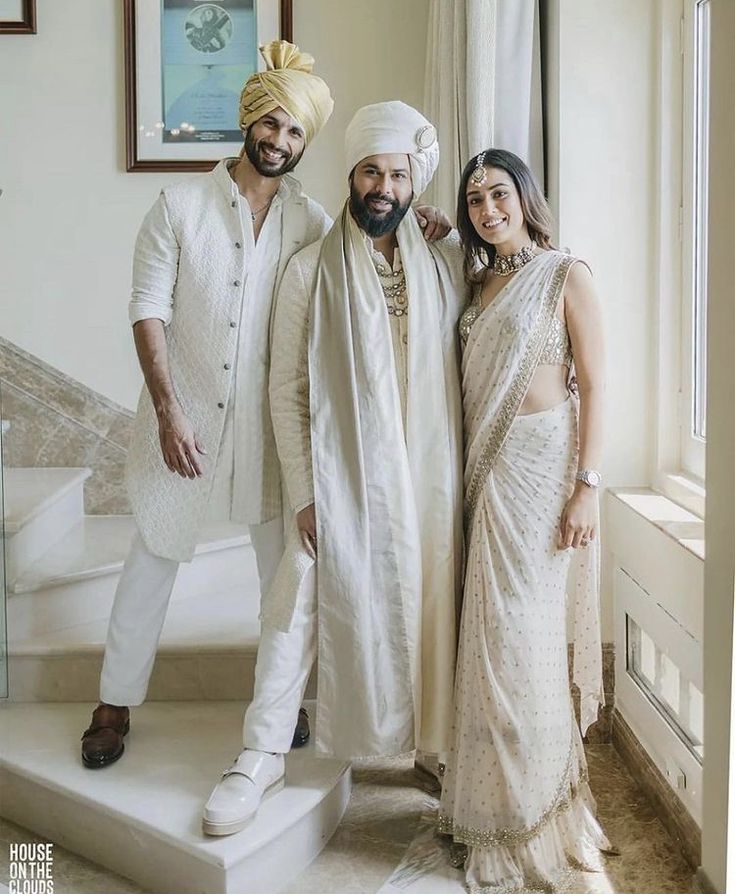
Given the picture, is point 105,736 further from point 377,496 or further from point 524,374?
point 524,374

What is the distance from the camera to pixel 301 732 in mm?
2453

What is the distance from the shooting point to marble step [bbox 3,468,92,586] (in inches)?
113

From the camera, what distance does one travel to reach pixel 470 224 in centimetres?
216

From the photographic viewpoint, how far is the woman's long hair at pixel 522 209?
2078 mm

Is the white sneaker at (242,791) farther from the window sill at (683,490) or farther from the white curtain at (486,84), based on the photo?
the white curtain at (486,84)

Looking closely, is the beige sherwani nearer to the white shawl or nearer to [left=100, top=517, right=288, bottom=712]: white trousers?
the white shawl

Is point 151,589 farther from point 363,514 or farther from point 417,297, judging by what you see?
point 417,297

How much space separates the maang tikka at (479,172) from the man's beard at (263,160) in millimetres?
425

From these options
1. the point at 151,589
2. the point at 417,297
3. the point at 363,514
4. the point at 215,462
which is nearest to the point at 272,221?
the point at 417,297

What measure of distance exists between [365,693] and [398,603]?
20 cm

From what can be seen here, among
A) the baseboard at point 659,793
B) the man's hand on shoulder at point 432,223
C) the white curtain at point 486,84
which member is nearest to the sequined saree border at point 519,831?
the baseboard at point 659,793

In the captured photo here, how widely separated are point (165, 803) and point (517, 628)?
2.75 ft

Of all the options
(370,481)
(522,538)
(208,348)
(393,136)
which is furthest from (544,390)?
(208,348)

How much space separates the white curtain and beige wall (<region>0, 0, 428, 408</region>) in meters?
0.58
